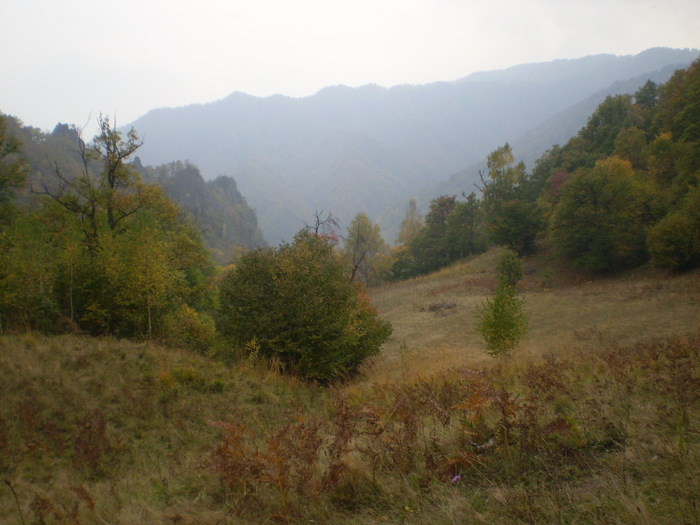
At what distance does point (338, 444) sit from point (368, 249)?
51.6 metres

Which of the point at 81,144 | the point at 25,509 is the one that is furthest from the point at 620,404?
the point at 81,144

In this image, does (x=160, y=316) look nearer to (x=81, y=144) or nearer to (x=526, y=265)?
(x=81, y=144)

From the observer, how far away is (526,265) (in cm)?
3897

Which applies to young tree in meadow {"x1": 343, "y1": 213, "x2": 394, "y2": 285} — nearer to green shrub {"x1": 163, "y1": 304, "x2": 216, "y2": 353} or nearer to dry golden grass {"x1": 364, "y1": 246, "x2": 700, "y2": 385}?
dry golden grass {"x1": 364, "y1": 246, "x2": 700, "y2": 385}

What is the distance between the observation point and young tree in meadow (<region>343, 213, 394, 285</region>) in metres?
55.0

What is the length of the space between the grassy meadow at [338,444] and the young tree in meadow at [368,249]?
4483cm

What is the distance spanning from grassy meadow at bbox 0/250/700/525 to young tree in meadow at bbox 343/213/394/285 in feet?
147

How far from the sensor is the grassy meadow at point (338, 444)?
3.21 m

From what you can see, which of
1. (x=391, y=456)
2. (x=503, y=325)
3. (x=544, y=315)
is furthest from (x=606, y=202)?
(x=391, y=456)

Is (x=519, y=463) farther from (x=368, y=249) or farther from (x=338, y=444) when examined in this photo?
(x=368, y=249)

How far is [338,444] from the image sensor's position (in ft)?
14.2

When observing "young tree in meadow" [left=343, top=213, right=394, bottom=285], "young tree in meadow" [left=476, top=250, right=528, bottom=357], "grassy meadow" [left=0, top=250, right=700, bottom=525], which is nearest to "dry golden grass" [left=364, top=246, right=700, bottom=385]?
"young tree in meadow" [left=476, top=250, right=528, bottom=357]

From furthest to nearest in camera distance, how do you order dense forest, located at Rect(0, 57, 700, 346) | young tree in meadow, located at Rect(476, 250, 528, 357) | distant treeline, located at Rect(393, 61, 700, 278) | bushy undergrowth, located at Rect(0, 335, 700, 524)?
distant treeline, located at Rect(393, 61, 700, 278), dense forest, located at Rect(0, 57, 700, 346), young tree in meadow, located at Rect(476, 250, 528, 357), bushy undergrowth, located at Rect(0, 335, 700, 524)

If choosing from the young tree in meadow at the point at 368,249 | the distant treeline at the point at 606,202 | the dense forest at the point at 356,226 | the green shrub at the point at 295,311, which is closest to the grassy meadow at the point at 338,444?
the green shrub at the point at 295,311
